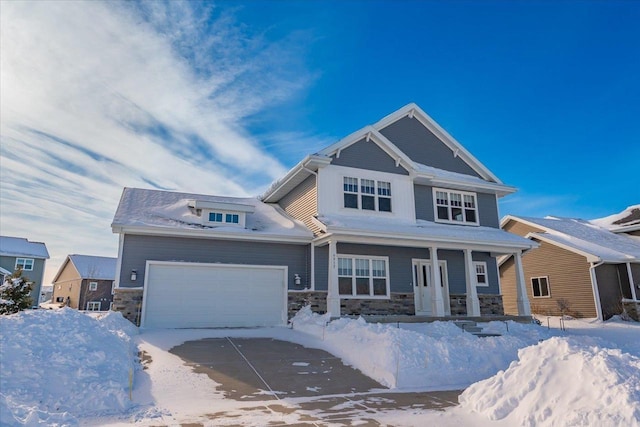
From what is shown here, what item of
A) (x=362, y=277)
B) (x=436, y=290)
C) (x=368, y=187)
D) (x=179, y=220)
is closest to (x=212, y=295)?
(x=179, y=220)

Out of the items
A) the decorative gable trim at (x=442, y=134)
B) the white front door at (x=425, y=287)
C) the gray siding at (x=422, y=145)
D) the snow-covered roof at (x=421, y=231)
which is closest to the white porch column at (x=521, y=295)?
the snow-covered roof at (x=421, y=231)

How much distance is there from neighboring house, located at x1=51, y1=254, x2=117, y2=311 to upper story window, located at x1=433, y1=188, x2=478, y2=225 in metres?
31.9

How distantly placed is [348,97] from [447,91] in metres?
3.87

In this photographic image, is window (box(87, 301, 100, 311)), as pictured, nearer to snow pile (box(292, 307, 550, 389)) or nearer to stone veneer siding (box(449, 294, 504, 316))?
stone veneer siding (box(449, 294, 504, 316))

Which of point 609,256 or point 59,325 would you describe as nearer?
point 59,325

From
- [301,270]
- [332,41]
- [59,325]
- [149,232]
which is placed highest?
[332,41]

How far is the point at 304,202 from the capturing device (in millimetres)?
17031

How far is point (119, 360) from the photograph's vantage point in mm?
7332

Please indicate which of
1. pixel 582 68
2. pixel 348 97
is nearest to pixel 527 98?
pixel 582 68

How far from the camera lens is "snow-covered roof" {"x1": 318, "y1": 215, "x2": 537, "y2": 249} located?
1441 centimetres

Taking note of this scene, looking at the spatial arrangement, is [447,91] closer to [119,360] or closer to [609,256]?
[609,256]

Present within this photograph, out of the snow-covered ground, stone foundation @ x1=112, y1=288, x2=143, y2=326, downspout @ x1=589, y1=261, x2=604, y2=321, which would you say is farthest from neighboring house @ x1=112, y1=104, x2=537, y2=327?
downspout @ x1=589, y1=261, x2=604, y2=321

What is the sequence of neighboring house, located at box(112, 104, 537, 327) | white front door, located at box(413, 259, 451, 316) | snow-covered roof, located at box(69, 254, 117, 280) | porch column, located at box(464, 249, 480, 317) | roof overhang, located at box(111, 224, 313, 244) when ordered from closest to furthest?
roof overhang, located at box(111, 224, 313, 244) → neighboring house, located at box(112, 104, 537, 327) → porch column, located at box(464, 249, 480, 317) → white front door, located at box(413, 259, 451, 316) → snow-covered roof, located at box(69, 254, 117, 280)

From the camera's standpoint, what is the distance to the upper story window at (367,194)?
16281 mm
